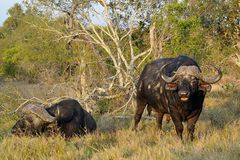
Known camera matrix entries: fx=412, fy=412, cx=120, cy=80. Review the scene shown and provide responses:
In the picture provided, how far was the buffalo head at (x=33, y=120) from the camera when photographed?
270 inches

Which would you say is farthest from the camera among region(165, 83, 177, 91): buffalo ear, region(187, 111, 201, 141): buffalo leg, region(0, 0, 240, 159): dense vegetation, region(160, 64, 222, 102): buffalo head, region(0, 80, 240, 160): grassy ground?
region(0, 0, 240, 159): dense vegetation

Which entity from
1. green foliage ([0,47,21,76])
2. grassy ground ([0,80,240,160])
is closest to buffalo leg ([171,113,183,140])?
grassy ground ([0,80,240,160])

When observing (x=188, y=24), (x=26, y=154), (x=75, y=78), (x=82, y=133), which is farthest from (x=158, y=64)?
(x=75, y=78)

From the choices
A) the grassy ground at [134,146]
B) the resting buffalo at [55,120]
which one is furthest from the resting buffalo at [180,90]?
the resting buffalo at [55,120]

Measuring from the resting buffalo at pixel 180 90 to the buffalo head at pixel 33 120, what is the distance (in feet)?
6.15

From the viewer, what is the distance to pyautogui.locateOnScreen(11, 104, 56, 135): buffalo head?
22.5 ft

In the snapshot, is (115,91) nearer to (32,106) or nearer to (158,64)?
(158,64)

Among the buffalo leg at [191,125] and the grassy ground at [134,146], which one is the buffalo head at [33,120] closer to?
the grassy ground at [134,146]

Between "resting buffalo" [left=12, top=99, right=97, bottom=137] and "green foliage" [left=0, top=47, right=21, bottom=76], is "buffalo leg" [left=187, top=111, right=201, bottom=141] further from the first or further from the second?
"green foliage" [left=0, top=47, right=21, bottom=76]

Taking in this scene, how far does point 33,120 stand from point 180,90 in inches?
104

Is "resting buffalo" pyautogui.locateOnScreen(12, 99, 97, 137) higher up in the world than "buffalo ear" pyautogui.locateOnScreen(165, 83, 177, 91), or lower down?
lower down

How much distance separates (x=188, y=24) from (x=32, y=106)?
6.50m

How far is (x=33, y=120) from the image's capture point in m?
6.99

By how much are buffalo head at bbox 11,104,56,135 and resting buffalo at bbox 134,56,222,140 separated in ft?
6.15
